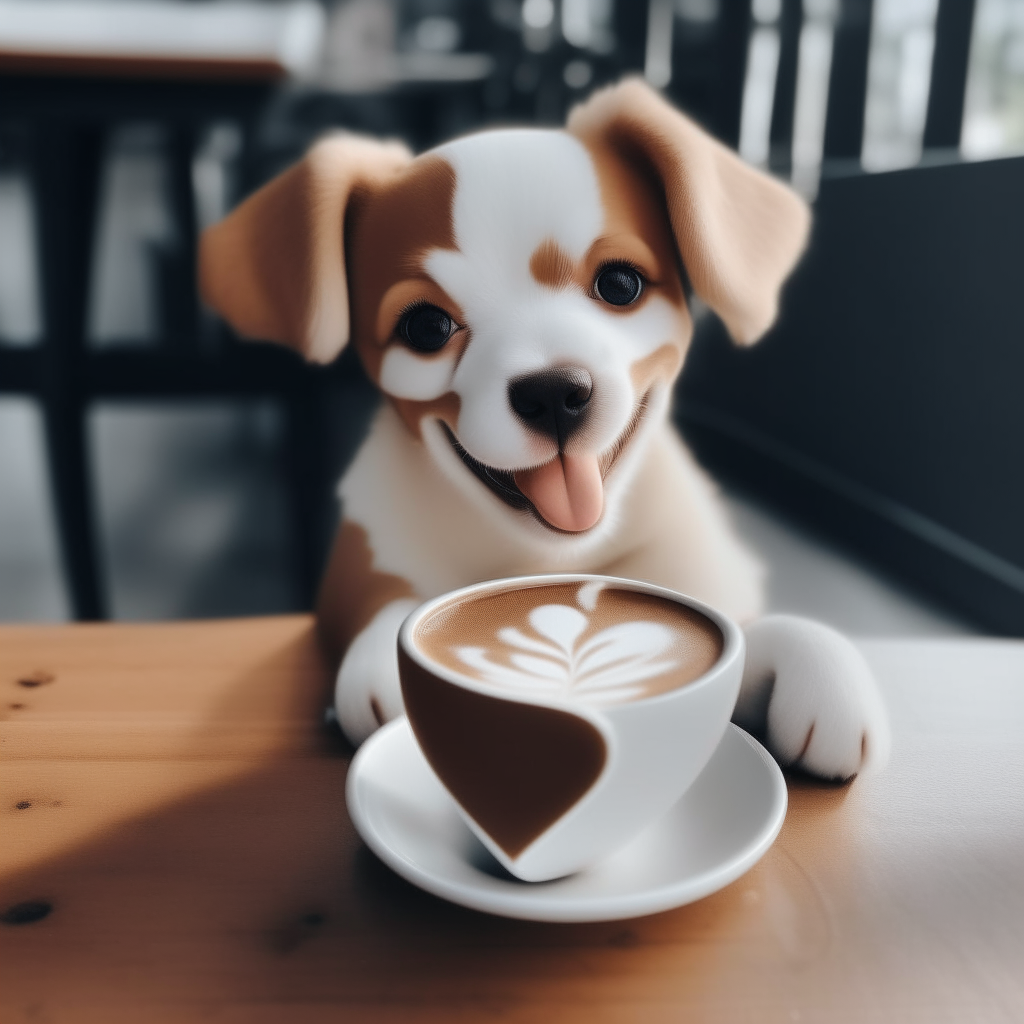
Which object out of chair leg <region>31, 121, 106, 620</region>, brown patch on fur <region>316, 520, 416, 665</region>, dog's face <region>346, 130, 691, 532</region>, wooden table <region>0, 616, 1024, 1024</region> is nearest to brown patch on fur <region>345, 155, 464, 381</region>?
dog's face <region>346, 130, 691, 532</region>

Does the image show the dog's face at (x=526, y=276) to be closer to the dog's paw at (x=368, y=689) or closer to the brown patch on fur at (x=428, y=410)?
the brown patch on fur at (x=428, y=410)

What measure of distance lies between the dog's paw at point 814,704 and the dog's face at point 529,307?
12cm

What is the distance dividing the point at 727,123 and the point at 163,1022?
2440 mm

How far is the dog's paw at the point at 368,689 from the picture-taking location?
0.52 m

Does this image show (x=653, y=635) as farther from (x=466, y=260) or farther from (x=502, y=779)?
(x=466, y=260)

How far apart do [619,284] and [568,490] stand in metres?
0.12

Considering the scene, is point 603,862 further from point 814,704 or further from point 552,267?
point 552,267

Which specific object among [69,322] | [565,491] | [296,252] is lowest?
[69,322]

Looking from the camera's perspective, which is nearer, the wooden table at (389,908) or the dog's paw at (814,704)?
the wooden table at (389,908)

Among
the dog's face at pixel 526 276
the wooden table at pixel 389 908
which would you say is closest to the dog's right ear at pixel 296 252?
the dog's face at pixel 526 276

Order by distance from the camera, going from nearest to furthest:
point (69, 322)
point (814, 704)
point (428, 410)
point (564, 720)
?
point (564, 720) < point (814, 704) < point (428, 410) < point (69, 322)

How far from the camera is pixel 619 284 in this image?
1.85 ft

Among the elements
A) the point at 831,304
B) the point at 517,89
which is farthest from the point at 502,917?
the point at 517,89

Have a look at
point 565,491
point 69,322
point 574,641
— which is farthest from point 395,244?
point 69,322
